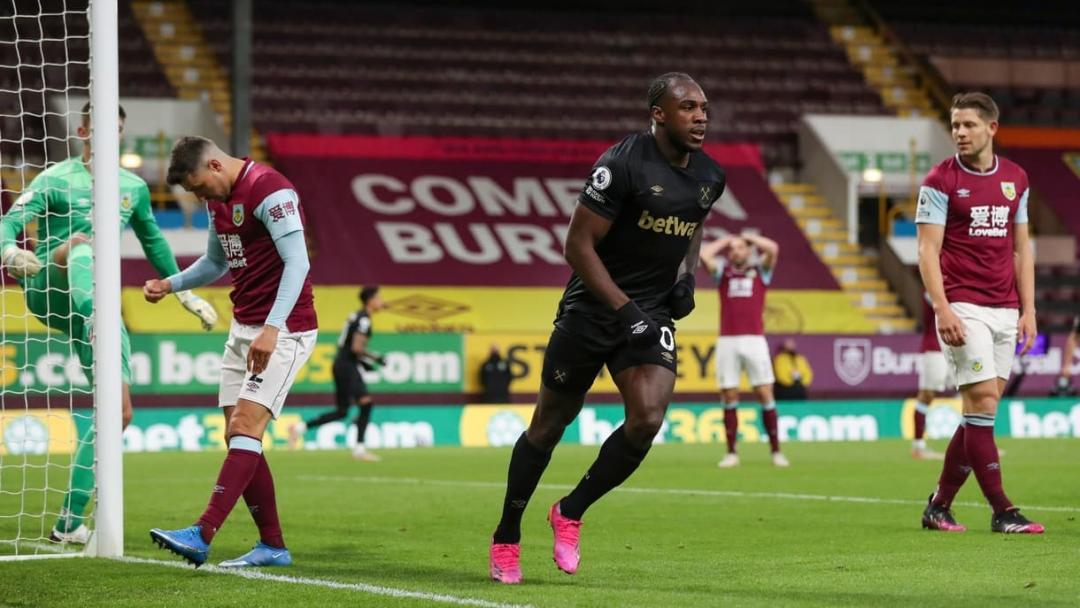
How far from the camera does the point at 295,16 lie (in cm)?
3294

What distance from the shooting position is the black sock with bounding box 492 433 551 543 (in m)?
6.94

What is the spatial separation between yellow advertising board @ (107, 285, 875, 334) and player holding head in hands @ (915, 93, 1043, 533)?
16671mm

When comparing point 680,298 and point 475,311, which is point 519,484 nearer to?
point 680,298

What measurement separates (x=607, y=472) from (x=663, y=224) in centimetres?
103

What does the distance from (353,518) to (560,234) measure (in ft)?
62.3

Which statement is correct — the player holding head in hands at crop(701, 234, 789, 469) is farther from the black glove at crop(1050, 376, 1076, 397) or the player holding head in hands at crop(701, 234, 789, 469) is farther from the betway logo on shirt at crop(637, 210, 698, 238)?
the black glove at crop(1050, 376, 1076, 397)

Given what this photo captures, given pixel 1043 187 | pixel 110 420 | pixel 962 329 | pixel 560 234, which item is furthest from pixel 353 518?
pixel 1043 187

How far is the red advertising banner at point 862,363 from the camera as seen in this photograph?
85.9 ft

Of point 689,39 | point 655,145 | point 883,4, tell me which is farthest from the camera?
point 883,4

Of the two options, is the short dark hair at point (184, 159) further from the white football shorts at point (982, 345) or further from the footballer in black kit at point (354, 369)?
the footballer in black kit at point (354, 369)

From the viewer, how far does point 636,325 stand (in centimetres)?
654

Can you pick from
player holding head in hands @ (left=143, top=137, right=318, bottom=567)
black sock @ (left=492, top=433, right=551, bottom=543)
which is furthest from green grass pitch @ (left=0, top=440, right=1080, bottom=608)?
player holding head in hands @ (left=143, top=137, right=318, bottom=567)

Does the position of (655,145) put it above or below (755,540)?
above

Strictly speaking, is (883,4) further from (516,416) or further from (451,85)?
(516,416)
